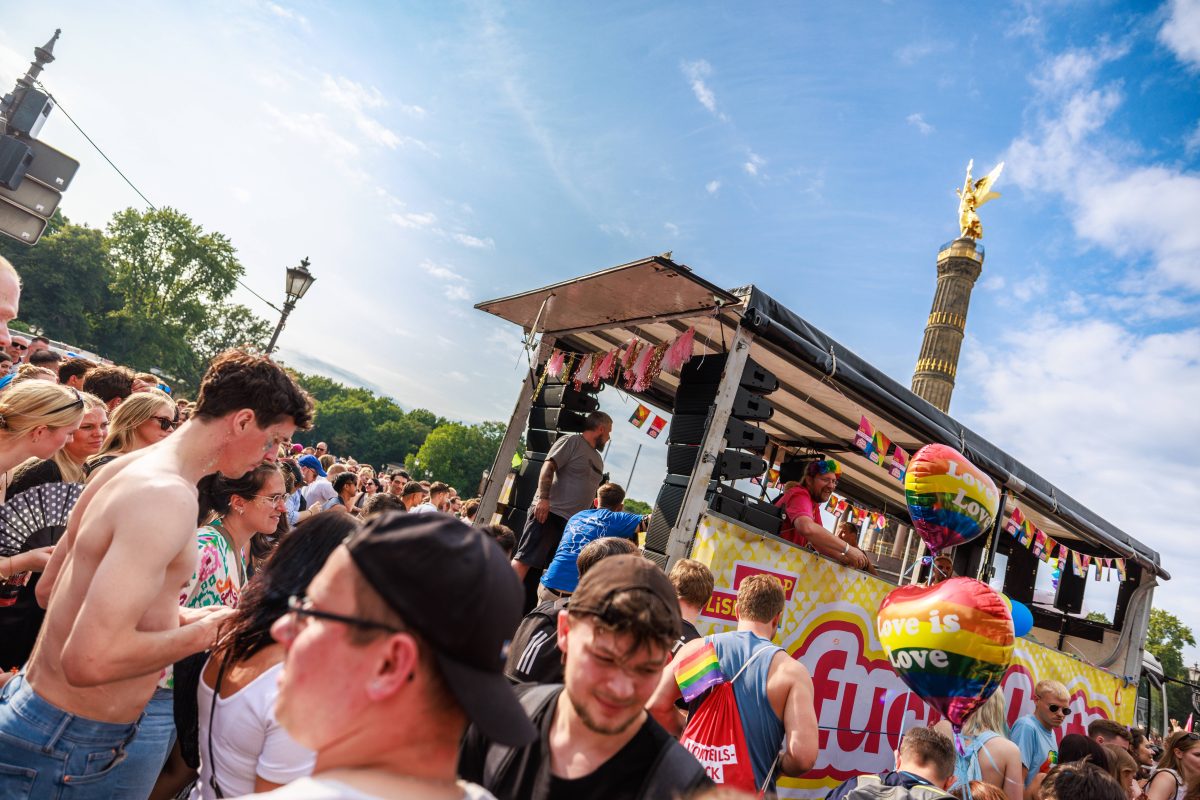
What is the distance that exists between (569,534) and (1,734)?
3.48 m

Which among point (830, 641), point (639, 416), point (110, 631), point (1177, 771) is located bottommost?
point (110, 631)

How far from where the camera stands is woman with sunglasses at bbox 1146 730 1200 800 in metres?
4.79

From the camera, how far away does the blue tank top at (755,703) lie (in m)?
3.17

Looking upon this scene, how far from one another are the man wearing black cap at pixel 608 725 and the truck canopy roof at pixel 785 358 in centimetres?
342

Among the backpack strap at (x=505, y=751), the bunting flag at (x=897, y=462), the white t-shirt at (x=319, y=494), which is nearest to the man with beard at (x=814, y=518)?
the bunting flag at (x=897, y=462)

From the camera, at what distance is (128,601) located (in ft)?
5.40

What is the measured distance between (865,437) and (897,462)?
2.89 feet

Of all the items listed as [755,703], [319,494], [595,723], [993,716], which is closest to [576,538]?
[755,703]

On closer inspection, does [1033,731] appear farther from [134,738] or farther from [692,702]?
[134,738]

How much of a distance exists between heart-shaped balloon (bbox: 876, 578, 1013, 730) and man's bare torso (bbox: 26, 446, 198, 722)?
361 centimetres

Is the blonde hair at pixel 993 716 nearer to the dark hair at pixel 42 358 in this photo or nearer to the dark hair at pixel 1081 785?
the dark hair at pixel 1081 785

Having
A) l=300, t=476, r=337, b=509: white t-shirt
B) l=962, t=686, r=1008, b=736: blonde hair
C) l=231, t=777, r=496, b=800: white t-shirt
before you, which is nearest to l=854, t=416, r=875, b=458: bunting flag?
l=962, t=686, r=1008, b=736: blonde hair

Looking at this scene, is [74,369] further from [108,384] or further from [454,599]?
[454,599]

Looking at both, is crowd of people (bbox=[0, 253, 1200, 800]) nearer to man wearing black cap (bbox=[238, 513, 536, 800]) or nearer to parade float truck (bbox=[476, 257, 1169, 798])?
man wearing black cap (bbox=[238, 513, 536, 800])
